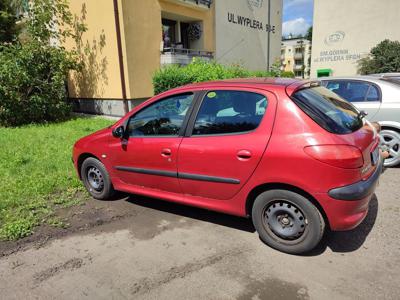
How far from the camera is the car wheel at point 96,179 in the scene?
432 cm

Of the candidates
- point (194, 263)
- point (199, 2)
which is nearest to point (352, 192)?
point (194, 263)

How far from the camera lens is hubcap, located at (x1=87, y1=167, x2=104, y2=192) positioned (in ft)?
14.5

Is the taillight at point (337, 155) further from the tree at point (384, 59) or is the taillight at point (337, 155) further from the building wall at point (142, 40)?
the tree at point (384, 59)

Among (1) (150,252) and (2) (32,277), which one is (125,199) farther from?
(2) (32,277)

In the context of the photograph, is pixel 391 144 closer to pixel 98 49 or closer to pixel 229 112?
pixel 229 112

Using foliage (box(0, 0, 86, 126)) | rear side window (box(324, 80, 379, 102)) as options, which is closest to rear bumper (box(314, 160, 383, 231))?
rear side window (box(324, 80, 379, 102))

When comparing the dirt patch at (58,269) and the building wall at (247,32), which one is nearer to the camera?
the dirt patch at (58,269)

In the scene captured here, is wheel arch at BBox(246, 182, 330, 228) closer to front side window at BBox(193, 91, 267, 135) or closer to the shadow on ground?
the shadow on ground

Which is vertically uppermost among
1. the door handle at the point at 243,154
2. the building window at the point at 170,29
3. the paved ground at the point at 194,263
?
the building window at the point at 170,29

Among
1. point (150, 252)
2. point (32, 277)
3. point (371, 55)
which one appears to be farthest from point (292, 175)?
point (371, 55)

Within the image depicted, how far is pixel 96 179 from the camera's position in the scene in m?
4.49

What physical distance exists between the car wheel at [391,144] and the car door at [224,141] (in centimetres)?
334

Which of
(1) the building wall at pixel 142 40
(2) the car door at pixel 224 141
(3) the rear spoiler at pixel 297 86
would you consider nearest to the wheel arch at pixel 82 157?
(2) the car door at pixel 224 141

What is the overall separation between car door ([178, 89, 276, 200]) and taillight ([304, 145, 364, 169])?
0.45 metres
